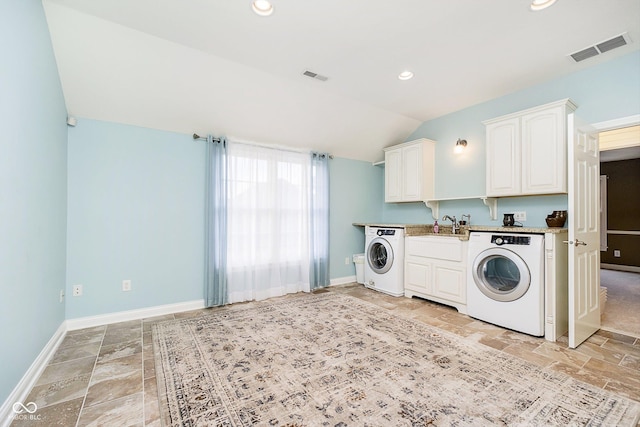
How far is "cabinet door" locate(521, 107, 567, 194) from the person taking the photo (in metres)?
2.69

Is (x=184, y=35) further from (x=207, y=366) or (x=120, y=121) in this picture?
(x=207, y=366)

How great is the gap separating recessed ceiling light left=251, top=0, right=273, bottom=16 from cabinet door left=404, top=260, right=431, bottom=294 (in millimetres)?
3227

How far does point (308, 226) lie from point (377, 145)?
1.87 m

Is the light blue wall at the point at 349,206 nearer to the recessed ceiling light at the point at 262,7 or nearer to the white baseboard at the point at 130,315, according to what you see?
the white baseboard at the point at 130,315

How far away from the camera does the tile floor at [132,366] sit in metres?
1.57

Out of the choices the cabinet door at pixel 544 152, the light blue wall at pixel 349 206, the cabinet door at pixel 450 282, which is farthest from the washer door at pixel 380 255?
the cabinet door at pixel 544 152

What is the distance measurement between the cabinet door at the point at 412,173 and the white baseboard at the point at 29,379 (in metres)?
4.33

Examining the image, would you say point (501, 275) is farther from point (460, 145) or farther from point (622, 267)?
point (622, 267)

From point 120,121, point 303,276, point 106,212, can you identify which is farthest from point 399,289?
point 120,121

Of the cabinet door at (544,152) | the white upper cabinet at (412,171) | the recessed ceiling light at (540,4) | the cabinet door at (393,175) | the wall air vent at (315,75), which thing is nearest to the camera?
the recessed ceiling light at (540,4)

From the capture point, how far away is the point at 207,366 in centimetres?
204

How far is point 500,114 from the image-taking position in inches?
137
